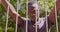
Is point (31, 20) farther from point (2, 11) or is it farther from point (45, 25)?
point (2, 11)

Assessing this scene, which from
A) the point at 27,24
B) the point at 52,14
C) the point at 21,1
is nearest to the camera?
the point at 52,14

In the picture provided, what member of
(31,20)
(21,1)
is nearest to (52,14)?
(31,20)

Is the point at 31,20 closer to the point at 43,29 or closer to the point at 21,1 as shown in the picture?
the point at 43,29

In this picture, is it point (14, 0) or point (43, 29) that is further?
point (14, 0)

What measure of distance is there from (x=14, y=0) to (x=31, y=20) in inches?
64.9

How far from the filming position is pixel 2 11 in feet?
9.93

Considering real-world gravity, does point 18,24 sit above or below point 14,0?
below

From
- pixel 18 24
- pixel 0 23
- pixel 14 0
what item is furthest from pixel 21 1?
pixel 18 24

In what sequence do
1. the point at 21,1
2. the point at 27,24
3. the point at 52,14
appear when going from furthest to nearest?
the point at 21,1 → the point at 27,24 → the point at 52,14

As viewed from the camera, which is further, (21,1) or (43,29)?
(21,1)

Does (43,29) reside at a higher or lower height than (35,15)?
lower

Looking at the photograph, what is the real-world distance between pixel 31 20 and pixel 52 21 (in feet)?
0.52

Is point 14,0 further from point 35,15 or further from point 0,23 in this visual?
point 35,15

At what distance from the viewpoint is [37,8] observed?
1.42m
